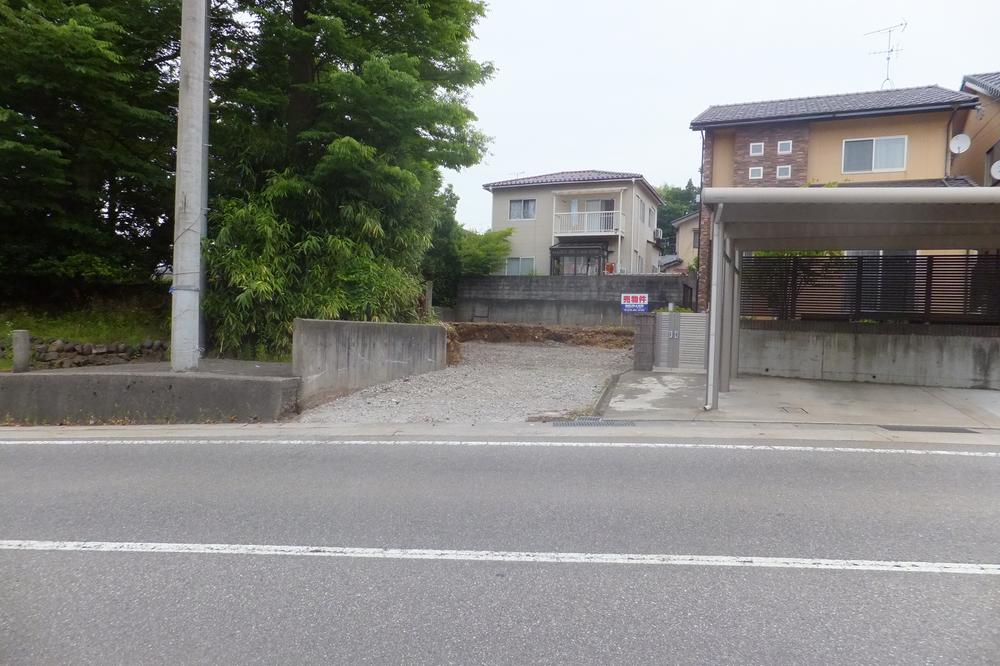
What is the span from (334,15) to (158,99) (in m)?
3.83

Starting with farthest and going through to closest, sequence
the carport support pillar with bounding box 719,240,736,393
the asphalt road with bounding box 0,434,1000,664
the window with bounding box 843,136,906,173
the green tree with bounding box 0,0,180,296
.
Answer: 1. the window with bounding box 843,136,906,173
2. the carport support pillar with bounding box 719,240,736,393
3. the green tree with bounding box 0,0,180,296
4. the asphalt road with bounding box 0,434,1000,664

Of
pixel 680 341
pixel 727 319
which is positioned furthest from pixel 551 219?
pixel 727 319

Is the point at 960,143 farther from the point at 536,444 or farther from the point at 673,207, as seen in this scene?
the point at 673,207

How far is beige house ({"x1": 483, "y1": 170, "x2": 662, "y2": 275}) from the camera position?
31.5m

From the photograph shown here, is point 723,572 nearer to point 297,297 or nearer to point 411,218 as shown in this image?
point 297,297

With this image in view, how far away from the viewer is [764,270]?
14398mm

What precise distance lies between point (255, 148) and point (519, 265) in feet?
70.0

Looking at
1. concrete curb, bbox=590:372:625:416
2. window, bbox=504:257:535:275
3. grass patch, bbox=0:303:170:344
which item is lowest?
concrete curb, bbox=590:372:625:416

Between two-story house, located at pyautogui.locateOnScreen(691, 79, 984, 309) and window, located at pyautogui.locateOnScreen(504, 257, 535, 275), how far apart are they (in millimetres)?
11972

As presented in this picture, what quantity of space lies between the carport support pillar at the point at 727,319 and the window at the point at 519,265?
20360 mm

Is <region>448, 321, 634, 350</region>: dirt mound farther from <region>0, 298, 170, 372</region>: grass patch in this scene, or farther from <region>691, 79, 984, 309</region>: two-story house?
<region>0, 298, 170, 372</region>: grass patch

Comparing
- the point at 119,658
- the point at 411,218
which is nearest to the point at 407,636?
the point at 119,658

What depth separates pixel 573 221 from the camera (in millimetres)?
32062

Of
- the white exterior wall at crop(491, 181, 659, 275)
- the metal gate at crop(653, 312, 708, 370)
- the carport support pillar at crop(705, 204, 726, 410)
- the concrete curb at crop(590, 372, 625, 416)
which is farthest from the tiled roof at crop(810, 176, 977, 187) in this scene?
the white exterior wall at crop(491, 181, 659, 275)
